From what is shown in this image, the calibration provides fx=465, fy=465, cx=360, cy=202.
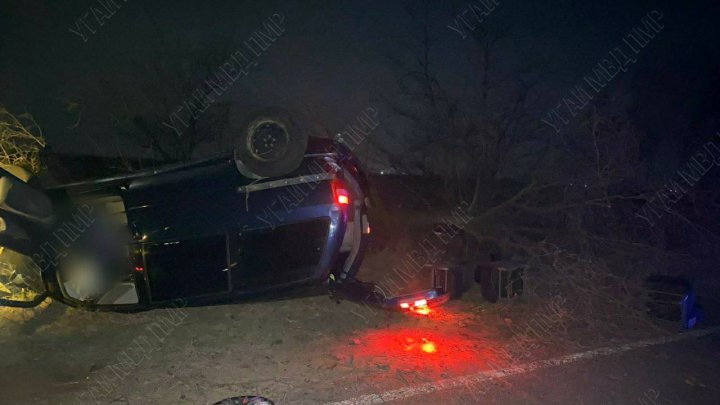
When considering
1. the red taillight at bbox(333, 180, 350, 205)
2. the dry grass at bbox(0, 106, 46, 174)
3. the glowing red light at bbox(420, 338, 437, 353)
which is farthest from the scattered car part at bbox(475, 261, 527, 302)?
the dry grass at bbox(0, 106, 46, 174)

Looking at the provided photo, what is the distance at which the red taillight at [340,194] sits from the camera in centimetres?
442

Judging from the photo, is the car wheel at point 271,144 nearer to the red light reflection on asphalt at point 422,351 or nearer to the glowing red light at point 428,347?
the red light reflection on asphalt at point 422,351

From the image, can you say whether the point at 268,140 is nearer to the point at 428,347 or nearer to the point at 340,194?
the point at 340,194

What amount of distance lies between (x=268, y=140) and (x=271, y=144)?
5 centimetres

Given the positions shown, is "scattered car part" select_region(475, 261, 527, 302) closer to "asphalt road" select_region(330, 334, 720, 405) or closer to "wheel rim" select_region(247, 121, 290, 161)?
"asphalt road" select_region(330, 334, 720, 405)

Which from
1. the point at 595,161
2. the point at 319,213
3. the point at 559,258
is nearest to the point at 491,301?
the point at 559,258

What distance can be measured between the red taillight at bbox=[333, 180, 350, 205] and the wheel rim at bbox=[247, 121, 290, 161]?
0.60m

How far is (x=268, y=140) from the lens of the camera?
4266mm

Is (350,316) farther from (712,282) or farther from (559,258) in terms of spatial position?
(712,282)

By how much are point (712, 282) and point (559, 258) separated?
3851 millimetres

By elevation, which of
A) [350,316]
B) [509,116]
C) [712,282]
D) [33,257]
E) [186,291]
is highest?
[509,116]

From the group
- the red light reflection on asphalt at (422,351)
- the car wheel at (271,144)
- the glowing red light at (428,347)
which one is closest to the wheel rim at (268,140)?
the car wheel at (271,144)

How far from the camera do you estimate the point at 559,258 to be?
665 cm

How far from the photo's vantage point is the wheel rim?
4.23 m
